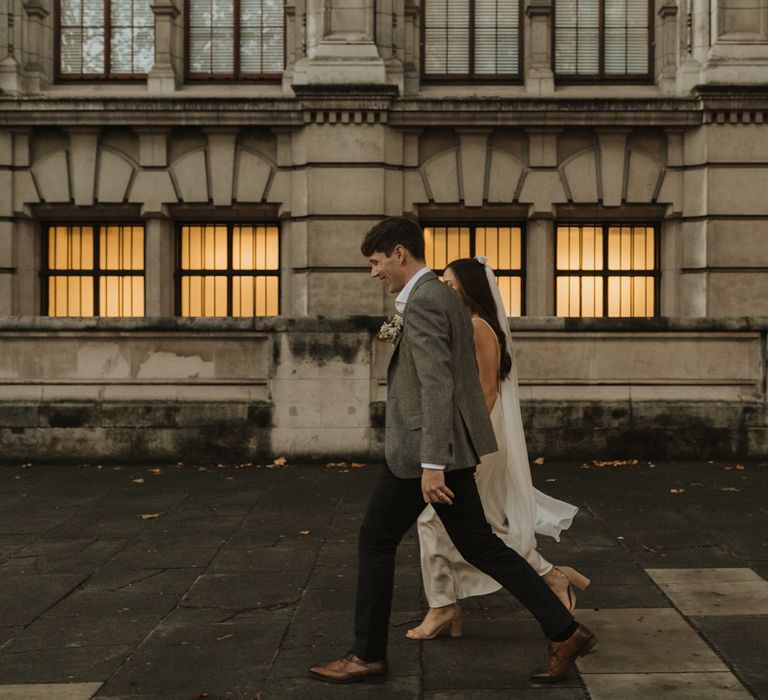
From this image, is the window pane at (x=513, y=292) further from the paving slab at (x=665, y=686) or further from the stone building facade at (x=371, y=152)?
the paving slab at (x=665, y=686)

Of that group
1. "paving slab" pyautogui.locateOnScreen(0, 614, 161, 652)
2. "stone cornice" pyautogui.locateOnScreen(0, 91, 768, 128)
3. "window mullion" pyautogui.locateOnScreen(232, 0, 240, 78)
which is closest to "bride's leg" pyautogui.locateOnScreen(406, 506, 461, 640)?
"paving slab" pyautogui.locateOnScreen(0, 614, 161, 652)

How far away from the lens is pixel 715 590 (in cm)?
567

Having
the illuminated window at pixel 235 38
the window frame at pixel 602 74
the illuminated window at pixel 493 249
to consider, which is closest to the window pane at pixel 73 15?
the illuminated window at pixel 235 38

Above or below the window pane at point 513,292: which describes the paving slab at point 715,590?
below

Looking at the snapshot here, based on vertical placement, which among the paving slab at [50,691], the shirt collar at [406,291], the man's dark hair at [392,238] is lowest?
the paving slab at [50,691]

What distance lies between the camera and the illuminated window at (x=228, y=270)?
1686cm

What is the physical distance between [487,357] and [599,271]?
40.7ft

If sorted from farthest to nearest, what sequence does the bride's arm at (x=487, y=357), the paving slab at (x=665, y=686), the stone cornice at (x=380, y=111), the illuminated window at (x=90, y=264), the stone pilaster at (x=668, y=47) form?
the illuminated window at (x=90, y=264) < the stone pilaster at (x=668, y=47) < the stone cornice at (x=380, y=111) < the bride's arm at (x=487, y=357) < the paving slab at (x=665, y=686)

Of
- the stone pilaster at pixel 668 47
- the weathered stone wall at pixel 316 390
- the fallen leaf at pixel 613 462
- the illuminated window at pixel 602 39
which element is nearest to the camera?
the fallen leaf at pixel 613 462

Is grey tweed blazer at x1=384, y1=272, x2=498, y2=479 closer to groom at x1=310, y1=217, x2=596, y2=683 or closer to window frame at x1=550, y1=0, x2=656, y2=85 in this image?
groom at x1=310, y1=217, x2=596, y2=683

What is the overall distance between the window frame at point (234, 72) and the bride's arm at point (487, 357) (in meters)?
12.8

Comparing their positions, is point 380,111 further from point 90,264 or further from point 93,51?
point 90,264

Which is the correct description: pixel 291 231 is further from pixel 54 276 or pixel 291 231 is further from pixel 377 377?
pixel 377 377

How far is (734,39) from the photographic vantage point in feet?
51.8
